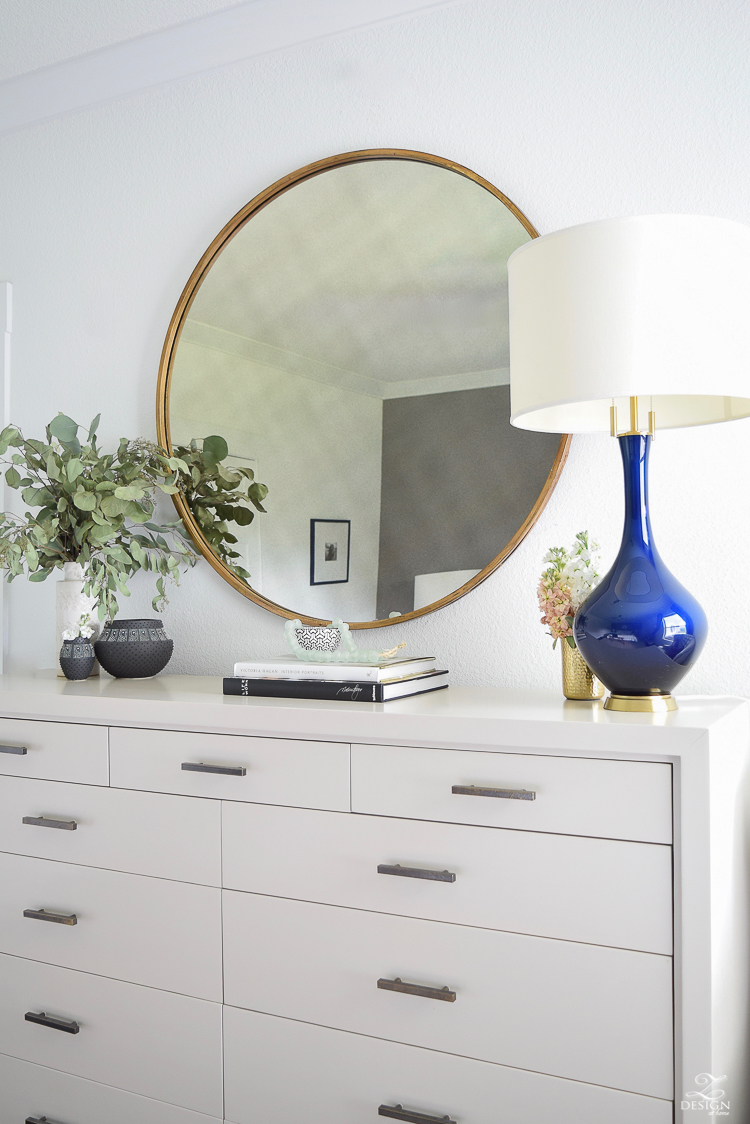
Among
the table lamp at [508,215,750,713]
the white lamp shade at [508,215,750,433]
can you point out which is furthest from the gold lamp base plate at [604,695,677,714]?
the white lamp shade at [508,215,750,433]

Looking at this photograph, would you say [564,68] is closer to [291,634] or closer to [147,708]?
[291,634]

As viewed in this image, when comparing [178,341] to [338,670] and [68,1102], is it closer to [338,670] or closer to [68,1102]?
[338,670]

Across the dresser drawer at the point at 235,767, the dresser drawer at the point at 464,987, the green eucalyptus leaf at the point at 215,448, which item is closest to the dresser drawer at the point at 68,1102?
the dresser drawer at the point at 464,987

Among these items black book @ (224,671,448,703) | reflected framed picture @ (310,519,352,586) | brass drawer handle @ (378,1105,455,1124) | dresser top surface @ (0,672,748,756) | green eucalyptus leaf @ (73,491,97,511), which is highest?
green eucalyptus leaf @ (73,491,97,511)

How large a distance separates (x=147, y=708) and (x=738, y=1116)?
3.56ft

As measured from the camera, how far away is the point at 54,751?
65.0 inches

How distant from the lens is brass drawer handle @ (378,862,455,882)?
4.17ft

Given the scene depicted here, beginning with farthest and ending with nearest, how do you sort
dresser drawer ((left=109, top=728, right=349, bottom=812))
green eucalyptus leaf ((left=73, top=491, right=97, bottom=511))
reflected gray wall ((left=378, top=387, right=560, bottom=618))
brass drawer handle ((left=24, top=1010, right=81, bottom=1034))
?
1. green eucalyptus leaf ((left=73, top=491, right=97, bottom=511))
2. reflected gray wall ((left=378, top=387, right=560, bottom=618))
3. brass drawer handle ((left=24, top=1010, right=81, bottom=1034))
4. dresser drawer ((left=109, top=728, right=349, bottom=812))

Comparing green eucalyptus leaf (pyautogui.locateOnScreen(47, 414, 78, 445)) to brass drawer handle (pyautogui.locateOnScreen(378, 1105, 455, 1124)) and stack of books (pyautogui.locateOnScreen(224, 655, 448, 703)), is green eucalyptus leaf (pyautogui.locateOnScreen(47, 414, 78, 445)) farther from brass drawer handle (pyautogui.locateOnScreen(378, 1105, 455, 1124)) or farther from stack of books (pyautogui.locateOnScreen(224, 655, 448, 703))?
brass drawer handle (pyautogui.locateOnScreen(378, 1105, 455, 1124))

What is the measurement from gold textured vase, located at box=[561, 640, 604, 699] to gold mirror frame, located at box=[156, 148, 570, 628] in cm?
32

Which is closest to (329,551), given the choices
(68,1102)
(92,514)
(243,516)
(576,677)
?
(243,516)

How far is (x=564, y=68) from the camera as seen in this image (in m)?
1.69

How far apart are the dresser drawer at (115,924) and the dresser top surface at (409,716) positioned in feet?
0.93

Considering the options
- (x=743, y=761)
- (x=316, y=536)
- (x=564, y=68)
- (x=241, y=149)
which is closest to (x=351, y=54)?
(x=241, y=149)
